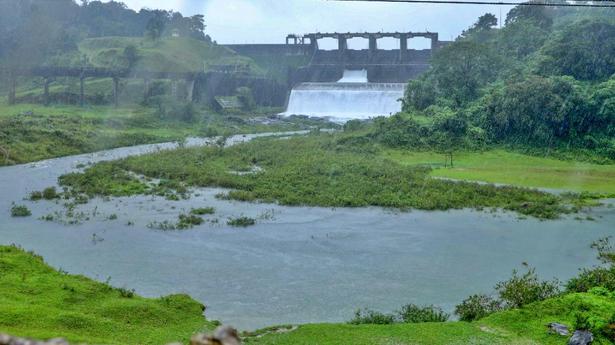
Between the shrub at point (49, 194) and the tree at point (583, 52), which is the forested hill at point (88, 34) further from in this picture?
the tree at point (583, 52)

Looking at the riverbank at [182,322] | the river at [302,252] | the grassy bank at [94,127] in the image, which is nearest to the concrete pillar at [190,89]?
the grassy bank at [94,127]

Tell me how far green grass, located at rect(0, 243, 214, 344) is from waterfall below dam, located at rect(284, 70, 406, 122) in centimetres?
3851

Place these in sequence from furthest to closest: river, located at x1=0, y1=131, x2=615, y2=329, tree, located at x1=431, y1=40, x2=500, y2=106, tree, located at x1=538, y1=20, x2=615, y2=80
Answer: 1. tree, located at x1=431, y1=40, x2=500, y2=106
2. tree, located at x1=538, y1=20, x2=615, y2=80
3. river, located at x1=0, y1=131, x2=615, y2=329

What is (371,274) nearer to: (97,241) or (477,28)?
(97,241)

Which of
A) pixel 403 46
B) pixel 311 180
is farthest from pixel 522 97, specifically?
pixel 403 46

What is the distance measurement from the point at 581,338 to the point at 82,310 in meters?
7.77

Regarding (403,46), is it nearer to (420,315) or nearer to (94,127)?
(94,127)

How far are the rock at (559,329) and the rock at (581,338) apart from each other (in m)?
0.37

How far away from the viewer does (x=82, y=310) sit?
32.5 ft

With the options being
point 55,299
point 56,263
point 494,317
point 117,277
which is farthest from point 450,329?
point 56,263

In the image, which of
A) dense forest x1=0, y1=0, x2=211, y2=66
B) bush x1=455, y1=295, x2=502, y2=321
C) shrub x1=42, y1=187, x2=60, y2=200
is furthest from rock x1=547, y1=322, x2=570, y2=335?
dense forest x1=0, y1=0, x2=211, y2=66

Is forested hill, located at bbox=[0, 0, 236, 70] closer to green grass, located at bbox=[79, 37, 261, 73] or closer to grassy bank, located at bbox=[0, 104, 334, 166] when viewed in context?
green grass, located at bbox=[79, 37, 261, 73]

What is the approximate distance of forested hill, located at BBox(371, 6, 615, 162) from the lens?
31000 mm

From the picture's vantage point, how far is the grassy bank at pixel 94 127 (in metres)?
31.2
